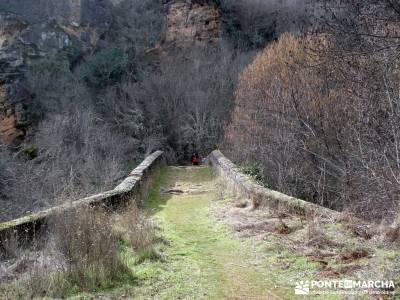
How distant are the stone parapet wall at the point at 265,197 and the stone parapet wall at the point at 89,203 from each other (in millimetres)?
2904

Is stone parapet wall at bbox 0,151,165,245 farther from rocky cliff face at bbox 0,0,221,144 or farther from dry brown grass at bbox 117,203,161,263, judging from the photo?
rocky cliff face at bbox 0,0,221,144

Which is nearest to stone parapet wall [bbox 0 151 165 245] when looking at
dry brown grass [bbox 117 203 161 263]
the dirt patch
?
dry brown grass [bbox 117 203 161 263]

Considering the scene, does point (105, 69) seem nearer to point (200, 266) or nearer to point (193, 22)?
point (193, 22)

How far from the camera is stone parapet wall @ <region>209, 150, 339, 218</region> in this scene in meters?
7.80

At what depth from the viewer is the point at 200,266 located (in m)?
6.20

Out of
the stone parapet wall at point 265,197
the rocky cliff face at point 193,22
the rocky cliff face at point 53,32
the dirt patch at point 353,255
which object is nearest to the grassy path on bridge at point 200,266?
the dirt patch at point 353,255

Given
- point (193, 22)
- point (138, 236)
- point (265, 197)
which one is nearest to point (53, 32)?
point (193, 22)

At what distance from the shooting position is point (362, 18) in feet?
26.6

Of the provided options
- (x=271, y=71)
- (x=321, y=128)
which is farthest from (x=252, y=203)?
(x=271, y=71)

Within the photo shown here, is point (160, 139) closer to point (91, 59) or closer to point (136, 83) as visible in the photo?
point (136, 83)

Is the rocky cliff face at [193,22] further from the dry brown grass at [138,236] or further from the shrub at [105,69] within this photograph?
the dry brown grass at [138,236]

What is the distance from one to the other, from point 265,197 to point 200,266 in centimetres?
386

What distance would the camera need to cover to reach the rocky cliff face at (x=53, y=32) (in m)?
29.4

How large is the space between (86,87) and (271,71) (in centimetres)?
2039
